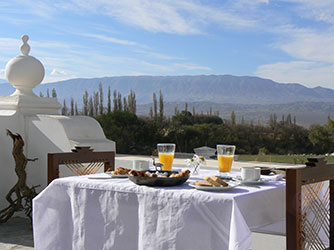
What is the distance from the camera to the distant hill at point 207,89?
84938 mm

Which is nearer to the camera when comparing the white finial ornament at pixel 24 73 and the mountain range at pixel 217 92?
the white finial ornament at pixel 24 73

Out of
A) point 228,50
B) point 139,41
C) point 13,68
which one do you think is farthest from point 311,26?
point 13,68

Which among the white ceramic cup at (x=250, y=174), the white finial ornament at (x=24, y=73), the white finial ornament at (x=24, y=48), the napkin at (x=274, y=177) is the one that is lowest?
the napkin at (x=274, y=177)

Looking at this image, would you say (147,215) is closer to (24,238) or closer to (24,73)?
(24,238)

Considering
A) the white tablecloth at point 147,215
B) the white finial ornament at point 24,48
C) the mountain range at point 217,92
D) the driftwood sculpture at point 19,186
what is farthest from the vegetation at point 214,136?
the mountain range at point 217,92

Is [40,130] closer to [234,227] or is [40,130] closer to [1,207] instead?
[1,207]

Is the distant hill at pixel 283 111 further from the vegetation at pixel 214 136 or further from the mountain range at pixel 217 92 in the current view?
the vegetation at pixel 214 136

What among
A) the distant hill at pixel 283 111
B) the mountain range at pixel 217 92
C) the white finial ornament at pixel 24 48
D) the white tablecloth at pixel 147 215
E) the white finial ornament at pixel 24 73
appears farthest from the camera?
the mountain range at pixel 217 92

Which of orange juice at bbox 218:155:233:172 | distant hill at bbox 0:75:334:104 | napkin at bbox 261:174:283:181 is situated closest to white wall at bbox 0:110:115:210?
A: orange juice at bbox 218:155:233:172

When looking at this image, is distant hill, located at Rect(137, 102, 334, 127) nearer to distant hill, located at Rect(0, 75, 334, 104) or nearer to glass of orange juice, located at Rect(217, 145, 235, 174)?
distant hill, located at Rect(0, 75, 334, 104)

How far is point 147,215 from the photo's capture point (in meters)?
2.23

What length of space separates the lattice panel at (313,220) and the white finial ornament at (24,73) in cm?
334

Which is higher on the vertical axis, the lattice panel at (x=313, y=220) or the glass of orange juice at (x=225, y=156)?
the glass of orange juice at (x=225, y=156)

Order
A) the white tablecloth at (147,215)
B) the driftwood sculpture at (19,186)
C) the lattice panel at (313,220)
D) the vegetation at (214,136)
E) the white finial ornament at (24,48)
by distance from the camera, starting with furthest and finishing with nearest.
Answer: the vegetation at (214,136)
the white finial ornament at (24,48)
the driftwood sculpture at (19,186)
the lattice panel at (313,220)
the white tablecloth at (147,215)
